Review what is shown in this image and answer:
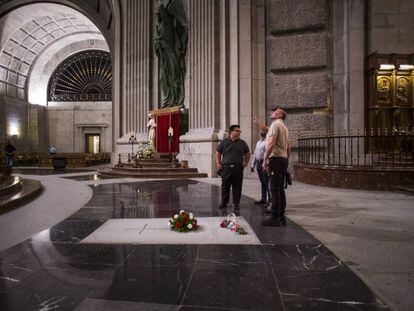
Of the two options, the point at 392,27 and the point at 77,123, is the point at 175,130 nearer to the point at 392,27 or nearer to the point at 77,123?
the point at 392,27


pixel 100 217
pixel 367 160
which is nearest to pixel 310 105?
pixel 367 160

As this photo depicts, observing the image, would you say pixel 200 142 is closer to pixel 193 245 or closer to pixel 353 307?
pixel 193 245

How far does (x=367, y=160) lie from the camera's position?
1070cm

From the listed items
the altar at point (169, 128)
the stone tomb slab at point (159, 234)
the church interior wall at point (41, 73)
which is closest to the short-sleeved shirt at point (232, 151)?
the stone tomb slab at point (159, 234)

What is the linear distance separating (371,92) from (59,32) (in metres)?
30.2

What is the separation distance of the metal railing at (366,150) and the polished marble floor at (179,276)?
20.2 ft

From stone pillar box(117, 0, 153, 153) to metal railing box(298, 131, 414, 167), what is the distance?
10.0m

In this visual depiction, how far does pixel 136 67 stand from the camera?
1930 centimetres

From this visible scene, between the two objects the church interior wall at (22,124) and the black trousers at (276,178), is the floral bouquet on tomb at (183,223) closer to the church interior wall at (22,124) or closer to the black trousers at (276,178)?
the black trousers at (276,178)

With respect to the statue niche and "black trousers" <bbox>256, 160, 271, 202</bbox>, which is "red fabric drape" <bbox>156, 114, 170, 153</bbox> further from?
"black trousers" <bbox>256, 160, 271, 202</bbox>

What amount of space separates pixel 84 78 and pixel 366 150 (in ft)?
107

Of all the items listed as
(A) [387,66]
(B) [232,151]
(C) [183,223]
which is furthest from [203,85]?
(C) [183,223]

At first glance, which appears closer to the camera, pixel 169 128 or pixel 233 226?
pixel 233 226

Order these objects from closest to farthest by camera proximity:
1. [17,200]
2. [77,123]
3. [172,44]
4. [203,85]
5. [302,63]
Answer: [17,200], [302,63], [203,85], [172,44], [77,123]
